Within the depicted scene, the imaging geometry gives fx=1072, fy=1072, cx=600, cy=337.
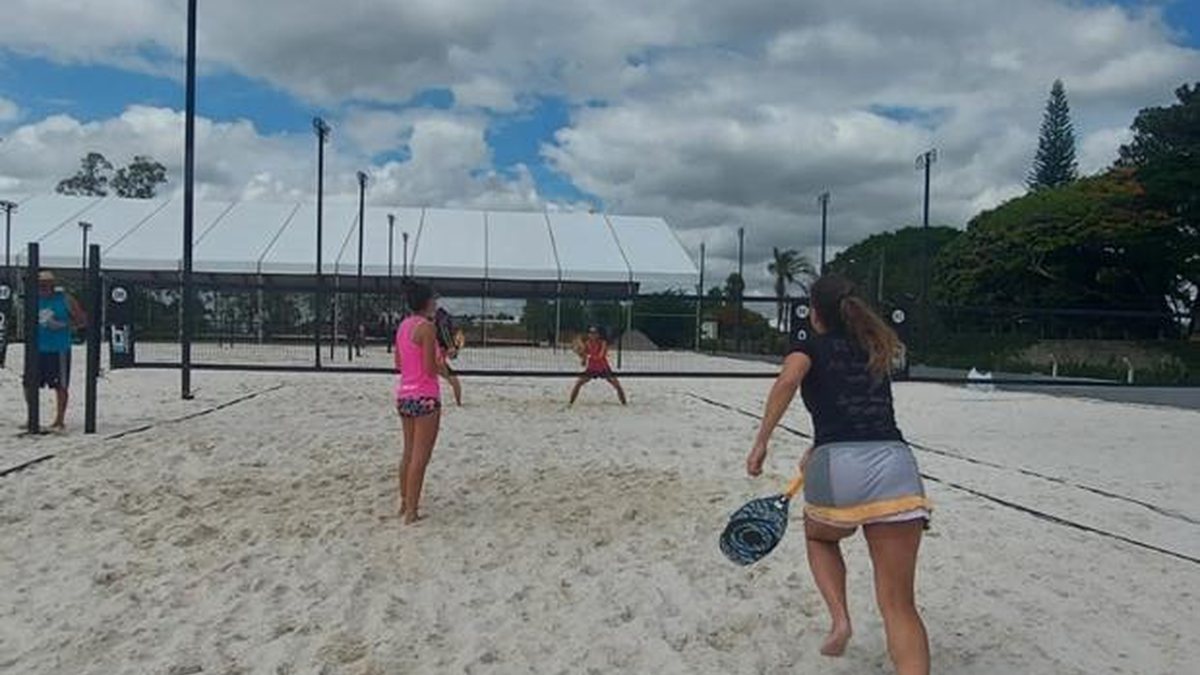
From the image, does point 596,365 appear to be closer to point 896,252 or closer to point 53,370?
point 53,370

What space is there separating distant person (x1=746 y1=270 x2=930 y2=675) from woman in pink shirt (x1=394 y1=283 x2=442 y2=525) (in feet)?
9.65

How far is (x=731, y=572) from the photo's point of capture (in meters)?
5.21

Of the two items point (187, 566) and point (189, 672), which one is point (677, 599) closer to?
point (189, 672)

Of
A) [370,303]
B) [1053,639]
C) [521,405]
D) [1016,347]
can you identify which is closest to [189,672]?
[1053,639]

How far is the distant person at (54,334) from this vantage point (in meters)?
9.74

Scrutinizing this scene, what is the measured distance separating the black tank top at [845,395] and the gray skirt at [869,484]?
0.04m

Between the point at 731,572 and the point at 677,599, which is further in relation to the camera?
the point at 731,572

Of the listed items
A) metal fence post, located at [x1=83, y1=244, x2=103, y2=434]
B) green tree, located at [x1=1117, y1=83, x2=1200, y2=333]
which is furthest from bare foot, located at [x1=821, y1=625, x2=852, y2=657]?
green tree, located at [x1=1117, y1=83, x2=1200, y2=333]

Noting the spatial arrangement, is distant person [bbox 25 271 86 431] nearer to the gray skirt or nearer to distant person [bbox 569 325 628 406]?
distant person [bbox 569 325 628 406]

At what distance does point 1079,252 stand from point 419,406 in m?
48.8

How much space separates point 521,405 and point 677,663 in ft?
31.7

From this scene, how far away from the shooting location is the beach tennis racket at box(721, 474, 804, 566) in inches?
155

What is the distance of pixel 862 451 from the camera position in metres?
3.40

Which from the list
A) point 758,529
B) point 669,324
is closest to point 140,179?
point 669,324
